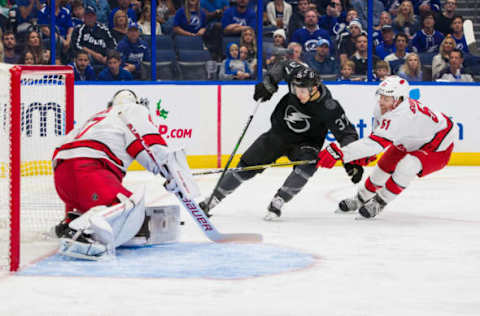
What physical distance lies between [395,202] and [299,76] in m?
1.39

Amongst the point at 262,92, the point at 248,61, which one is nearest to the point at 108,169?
the point at 262,92

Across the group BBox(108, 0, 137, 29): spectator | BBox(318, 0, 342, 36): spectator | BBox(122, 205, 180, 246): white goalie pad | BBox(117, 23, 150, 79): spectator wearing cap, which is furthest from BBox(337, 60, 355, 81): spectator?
BBox(122, 205, 180, 246): white goalie pad

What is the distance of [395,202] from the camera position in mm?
6367

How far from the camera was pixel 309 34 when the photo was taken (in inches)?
343

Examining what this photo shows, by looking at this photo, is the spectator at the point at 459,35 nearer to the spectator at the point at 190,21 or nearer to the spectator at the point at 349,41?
the spectator at the point at 349,41

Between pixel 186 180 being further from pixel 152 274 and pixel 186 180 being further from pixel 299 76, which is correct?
pixel 299 76

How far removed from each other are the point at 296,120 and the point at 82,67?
2.99 m

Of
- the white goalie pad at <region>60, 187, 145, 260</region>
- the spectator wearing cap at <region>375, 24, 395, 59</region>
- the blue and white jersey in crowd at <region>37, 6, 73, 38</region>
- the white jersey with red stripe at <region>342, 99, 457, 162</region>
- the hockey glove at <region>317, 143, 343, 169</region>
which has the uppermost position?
the blue and white jersey in crowd at <region>37, 6, 73, 38</region>

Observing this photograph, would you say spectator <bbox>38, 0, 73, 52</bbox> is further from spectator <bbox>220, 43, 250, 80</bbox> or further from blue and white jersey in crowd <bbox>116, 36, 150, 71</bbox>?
spectator <bbox>220, 43, 250, 80</bbox>

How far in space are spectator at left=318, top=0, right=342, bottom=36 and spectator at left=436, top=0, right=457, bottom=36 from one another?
3.28 ft

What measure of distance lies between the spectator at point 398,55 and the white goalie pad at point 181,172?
4881mm

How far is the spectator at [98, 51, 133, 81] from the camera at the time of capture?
812 centimetres

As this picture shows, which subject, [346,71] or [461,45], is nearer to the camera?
[346,71]

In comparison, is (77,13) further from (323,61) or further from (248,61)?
(323,61)
